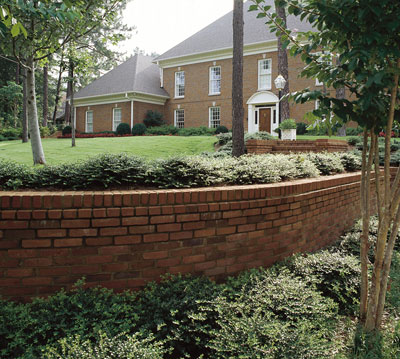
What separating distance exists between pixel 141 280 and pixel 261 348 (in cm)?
126

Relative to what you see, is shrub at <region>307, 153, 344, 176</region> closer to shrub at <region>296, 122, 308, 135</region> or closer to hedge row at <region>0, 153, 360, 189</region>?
hedge row at <region>0, 153, 360, 189</region>

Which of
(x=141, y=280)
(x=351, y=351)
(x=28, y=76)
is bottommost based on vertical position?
(x=351, y=351)

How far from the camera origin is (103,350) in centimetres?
236

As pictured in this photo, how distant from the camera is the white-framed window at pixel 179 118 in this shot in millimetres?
28844

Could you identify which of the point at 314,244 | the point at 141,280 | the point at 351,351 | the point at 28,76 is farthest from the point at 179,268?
the point at 28,76

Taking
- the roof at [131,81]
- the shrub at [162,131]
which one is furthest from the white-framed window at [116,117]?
the shrub at [162,131]

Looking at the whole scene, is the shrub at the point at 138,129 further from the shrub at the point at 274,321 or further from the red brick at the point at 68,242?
the red brick at the point at 68,242

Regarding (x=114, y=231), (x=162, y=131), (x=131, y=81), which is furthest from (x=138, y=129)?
(x=114, y=231)

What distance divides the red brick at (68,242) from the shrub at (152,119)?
2582 centimetres

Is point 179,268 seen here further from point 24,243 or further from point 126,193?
point 24,243

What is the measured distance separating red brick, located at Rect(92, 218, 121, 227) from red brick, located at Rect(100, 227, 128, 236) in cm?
4

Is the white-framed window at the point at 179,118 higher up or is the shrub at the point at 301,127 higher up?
the white-framed window at the point at 179,118

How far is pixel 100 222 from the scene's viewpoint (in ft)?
10.2

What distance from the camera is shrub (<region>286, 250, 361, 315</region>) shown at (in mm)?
3801
